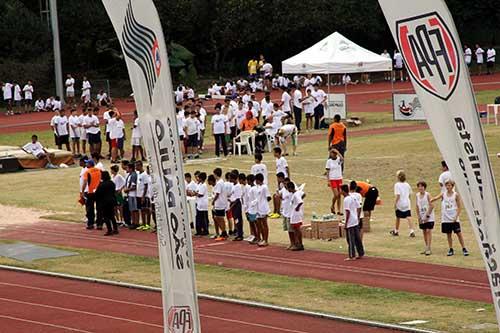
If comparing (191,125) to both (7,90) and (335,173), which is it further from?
(7,90)

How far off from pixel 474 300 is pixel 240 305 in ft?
12.7

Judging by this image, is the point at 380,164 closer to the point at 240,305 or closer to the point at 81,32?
the point at 240,305

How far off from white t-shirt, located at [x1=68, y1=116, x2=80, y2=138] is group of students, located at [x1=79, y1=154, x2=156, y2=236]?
1076 cm

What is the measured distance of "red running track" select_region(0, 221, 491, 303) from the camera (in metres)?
21.2

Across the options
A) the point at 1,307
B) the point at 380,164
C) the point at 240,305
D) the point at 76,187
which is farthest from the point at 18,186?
the point at 240,305

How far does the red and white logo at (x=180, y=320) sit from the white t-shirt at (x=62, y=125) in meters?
30.9

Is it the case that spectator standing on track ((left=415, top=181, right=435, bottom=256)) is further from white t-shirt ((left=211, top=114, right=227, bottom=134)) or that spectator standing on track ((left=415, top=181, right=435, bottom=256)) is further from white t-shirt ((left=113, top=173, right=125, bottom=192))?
white t-shirt ((left=211, top=114, right=227, bottom=134))

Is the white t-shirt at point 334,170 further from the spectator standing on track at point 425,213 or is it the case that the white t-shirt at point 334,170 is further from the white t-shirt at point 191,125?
the white t-shirt at point 191,125

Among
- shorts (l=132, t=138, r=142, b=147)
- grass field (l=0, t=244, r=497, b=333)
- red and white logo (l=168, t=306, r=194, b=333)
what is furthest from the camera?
shorts (l=132, t=138, r=142, b=147)

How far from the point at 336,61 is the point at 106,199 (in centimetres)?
1717

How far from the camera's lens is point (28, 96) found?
57500 mm

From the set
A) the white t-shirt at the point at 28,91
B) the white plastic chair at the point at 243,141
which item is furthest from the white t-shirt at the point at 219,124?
the white t-shirt at the point at 28,91

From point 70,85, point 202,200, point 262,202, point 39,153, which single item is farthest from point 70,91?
point 262,202

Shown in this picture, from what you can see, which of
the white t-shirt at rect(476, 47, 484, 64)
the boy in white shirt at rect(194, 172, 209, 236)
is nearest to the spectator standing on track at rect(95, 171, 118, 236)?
the boy in white shirt at rect(194, 172, 209, 236)
